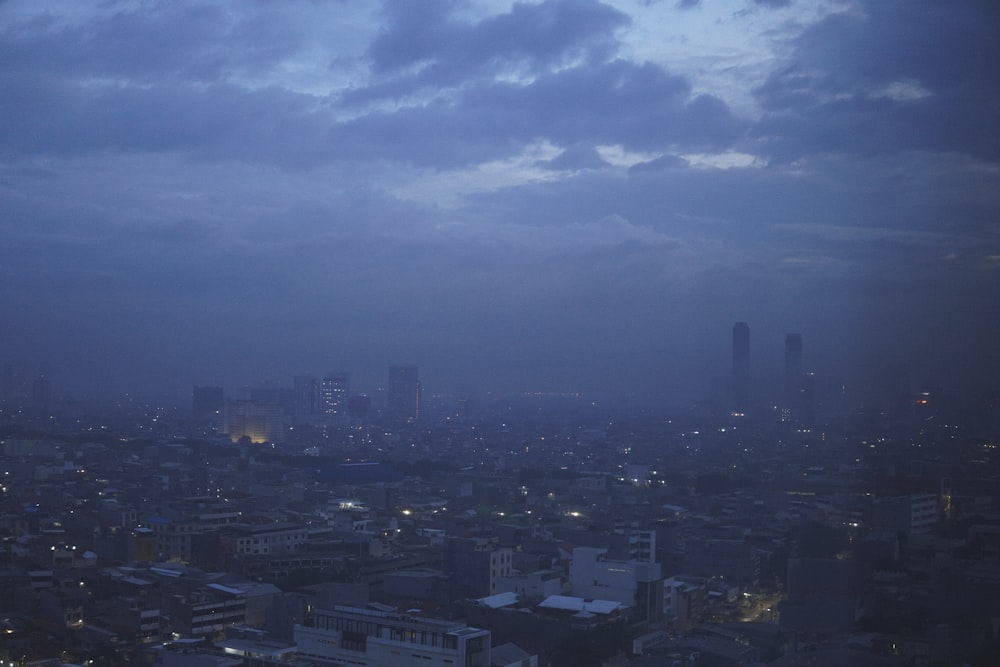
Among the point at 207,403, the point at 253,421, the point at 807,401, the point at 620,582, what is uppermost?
the point at 807,401

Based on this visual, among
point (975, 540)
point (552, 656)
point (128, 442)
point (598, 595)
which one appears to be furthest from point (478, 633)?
point (128, 442)

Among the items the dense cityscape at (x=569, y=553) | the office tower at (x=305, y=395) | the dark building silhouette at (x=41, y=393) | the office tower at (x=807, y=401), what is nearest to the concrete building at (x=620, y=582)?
the dense cityscape at (x=569, y=553)

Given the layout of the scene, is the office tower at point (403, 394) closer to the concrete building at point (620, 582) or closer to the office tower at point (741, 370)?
the office tower at point (741, 370)

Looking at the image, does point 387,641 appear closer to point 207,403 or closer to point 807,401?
point 807,401

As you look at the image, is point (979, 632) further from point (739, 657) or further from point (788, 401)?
point (788, 401)

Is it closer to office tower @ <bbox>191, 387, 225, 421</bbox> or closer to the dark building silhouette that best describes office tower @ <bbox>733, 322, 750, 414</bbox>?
the dark building silhouette

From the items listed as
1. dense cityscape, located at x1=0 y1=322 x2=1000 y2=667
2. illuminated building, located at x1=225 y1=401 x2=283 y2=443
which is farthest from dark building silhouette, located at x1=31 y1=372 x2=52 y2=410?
illuminated building, located at x1=225 y1=401 x2=283 y2=443

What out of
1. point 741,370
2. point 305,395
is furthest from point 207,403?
point 741,370
